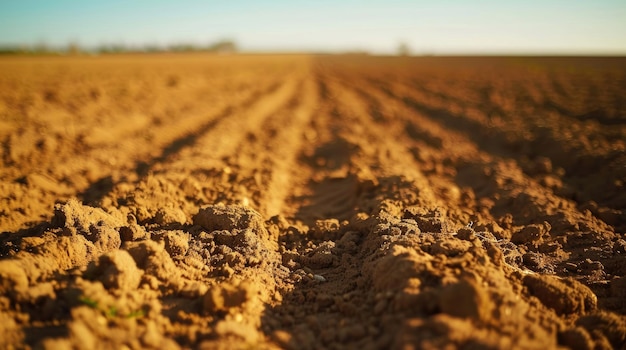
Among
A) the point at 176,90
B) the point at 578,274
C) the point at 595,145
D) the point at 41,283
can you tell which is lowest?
the point at 578,274

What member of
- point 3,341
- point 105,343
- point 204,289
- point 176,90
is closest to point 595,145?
point 204,289

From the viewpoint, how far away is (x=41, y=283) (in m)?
2.07

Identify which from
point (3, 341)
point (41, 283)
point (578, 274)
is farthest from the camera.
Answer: point (578, 274)

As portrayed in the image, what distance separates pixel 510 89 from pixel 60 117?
16176 millimetres

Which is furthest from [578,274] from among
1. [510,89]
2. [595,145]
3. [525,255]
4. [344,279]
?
[510,89]

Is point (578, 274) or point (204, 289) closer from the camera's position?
point (204, 289)

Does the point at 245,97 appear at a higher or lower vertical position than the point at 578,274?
higher

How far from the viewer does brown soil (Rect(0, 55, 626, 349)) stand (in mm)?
1931

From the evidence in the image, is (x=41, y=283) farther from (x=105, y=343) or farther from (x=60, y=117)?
(x=60, y=117)

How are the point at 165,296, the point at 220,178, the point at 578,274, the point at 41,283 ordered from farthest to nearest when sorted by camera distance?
1. the point at 220,178
2. the point at 578,274
3. the point at 165,296
4. the point at 41,283

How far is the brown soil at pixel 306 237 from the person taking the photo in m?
1.93

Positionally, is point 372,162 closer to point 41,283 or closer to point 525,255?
point 525,255

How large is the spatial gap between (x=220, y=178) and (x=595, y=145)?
6283 mm

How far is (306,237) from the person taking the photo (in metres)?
3.37
